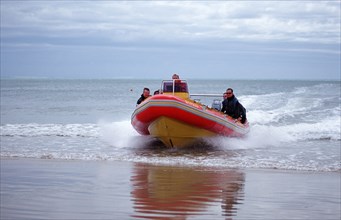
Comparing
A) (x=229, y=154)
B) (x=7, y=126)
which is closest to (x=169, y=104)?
(x=229, y=154)

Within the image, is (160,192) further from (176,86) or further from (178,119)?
(176,86)

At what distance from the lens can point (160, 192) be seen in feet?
24.4

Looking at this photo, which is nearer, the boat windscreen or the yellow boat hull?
the yellow boat hull

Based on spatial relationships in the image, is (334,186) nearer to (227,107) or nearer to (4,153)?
(227,107)

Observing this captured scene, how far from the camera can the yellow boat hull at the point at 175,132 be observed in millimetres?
12696

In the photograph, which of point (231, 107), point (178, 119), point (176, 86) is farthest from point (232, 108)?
point (178, 119)

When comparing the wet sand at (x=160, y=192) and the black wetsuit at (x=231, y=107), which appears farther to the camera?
the black wetsuit at (x=231, y=107)

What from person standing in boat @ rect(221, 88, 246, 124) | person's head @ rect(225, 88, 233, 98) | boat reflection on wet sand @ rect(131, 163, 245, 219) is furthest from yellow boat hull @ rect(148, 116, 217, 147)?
boat reflection on wet sand @ rect(131, 163, 245, 219)

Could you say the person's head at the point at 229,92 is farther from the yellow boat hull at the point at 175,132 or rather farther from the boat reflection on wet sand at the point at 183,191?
the boat reflection on wet sand at the point at 183,191

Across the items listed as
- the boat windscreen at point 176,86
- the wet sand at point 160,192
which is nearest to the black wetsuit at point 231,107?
the boat windscreen at point 176,86

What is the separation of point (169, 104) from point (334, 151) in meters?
4.30

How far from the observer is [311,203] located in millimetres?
6777

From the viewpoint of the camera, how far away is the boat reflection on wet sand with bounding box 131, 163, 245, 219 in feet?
20.5

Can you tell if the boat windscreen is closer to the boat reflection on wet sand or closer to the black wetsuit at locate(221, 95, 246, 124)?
the black wetsuit at locate(221, 95, 246, 124)
